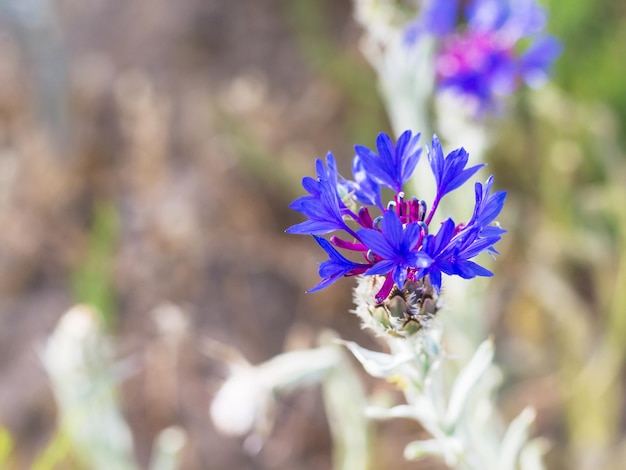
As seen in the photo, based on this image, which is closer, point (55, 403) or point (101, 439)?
point (101, 439)

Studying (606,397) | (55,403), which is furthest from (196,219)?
(606,397)

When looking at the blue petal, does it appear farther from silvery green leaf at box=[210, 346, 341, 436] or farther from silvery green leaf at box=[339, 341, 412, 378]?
silvery green leaf at box=[210, 346, 341, 436]

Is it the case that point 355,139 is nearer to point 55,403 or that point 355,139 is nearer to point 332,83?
point 332,83

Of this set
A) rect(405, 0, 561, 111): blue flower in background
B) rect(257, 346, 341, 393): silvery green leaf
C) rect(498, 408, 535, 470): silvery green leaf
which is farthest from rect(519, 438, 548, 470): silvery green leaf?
rect(405, 0, 561, 111): blue flower in background

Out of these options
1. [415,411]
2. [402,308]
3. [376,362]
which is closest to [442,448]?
[415,411]

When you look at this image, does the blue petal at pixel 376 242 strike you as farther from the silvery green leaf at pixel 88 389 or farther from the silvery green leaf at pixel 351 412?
the silvery green leaf at pixel 88 389

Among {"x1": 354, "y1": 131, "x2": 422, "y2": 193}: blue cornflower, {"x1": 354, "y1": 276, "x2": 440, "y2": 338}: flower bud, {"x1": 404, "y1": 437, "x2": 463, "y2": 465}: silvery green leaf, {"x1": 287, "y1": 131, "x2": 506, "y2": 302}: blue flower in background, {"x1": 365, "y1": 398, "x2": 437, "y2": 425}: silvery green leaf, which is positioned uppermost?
{"x1": 354, "y1": 131, "x2": 422, "y2": 193}: blue cornflower

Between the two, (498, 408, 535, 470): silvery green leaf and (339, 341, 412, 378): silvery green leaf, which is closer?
(339, 341, 412, 378): silvery green leaf
